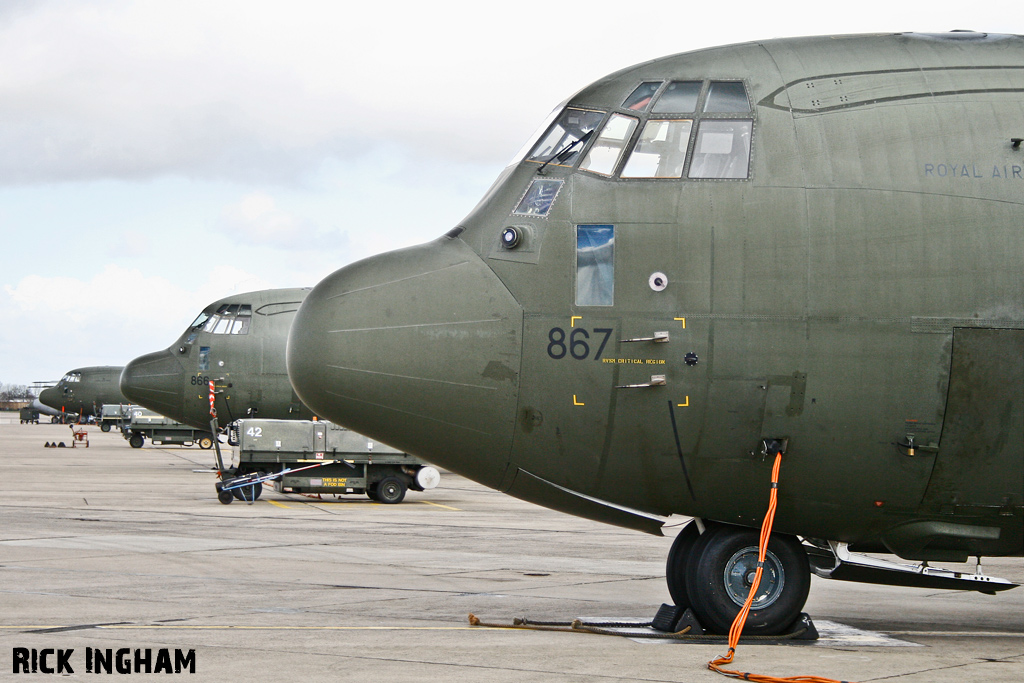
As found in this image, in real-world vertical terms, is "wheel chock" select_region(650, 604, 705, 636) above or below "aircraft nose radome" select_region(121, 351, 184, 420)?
below

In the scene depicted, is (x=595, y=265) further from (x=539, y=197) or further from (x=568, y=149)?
(x=568, y=149)

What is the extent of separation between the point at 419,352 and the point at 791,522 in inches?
138

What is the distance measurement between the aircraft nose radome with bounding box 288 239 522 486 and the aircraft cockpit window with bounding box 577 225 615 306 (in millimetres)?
588

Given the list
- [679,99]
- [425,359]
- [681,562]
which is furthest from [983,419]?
[425,359]

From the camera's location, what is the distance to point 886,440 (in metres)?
9.51

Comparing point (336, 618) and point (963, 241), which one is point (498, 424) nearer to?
point (336, 618)

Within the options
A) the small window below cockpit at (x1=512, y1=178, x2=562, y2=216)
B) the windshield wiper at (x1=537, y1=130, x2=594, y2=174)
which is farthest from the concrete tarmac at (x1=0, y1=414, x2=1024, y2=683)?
the windshield wiper at (x1=537, y1=130, x2=594, y2=174)

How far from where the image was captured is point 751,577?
33.1 feet

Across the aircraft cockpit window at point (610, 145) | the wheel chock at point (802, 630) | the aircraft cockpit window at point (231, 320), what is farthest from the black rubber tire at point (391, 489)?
the aircraft cockpit window at point (610, 145)

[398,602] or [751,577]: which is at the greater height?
[751,577]

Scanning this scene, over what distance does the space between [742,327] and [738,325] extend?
37 mm

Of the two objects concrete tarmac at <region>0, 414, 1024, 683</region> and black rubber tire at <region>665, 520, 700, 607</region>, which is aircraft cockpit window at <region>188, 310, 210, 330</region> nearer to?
concrete tarmac at <region>0, 414, 1024, 683</region>

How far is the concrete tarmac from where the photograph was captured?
8734mm

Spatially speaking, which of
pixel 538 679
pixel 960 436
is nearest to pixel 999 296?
pixel 960 436
